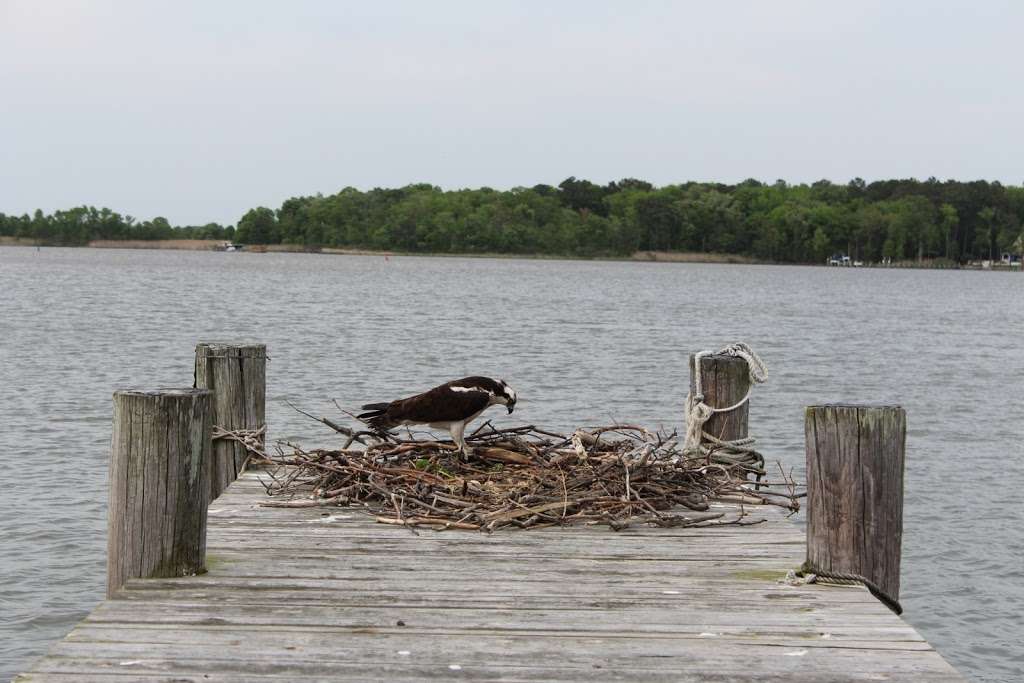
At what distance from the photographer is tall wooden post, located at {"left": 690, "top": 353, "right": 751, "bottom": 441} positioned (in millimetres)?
8180

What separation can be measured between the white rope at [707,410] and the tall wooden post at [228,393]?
3.03 metres

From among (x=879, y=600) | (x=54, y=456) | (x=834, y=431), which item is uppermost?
(x=834, y=431)

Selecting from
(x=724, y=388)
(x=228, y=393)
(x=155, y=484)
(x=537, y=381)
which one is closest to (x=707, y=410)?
(x=724, y=388)

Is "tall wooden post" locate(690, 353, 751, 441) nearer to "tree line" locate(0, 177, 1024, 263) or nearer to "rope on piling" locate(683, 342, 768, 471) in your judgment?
"rope on piling" locate(683, 342, 768, 471)

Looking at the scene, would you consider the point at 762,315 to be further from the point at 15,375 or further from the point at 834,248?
the point at 834,248

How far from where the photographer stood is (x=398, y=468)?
7.31 meters

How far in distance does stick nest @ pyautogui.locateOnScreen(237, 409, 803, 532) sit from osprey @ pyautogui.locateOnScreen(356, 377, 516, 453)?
22 cm

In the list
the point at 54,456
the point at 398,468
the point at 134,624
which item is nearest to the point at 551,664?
the point at 134,624

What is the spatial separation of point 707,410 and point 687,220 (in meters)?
176

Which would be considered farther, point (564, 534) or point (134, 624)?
point (564, 534)

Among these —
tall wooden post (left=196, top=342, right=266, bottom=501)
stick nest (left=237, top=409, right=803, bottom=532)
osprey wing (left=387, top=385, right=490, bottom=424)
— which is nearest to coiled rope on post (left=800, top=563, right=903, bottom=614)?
stick nest (left=237, top=409, right=803, bottom=532)

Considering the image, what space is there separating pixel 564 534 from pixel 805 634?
1988 mm

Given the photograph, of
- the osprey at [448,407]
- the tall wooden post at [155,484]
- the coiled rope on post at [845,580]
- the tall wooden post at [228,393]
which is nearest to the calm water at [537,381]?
the tall wooden post at [228,393]

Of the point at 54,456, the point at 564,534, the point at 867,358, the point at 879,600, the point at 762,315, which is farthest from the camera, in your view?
the point at 762,315
